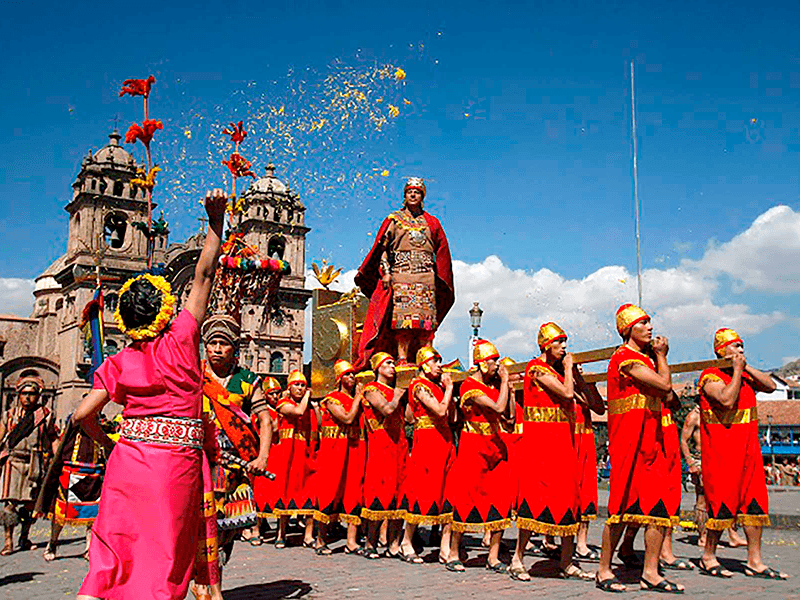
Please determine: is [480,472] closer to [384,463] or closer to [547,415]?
[547,415]

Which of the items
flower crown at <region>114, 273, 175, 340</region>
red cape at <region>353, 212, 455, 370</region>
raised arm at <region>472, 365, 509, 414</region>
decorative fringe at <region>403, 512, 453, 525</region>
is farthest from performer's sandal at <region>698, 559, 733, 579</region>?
flower crown at <region>114, 273, 175, 340</region>

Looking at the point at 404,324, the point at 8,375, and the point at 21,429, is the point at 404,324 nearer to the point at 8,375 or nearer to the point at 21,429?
the point at 21,429

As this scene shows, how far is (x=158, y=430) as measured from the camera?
395cm

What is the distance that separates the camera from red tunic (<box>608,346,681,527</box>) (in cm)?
580

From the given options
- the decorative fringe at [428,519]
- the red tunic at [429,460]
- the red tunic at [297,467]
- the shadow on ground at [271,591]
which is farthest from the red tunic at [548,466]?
the red tunic at [297,467]

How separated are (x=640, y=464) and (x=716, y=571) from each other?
1466 millimetres

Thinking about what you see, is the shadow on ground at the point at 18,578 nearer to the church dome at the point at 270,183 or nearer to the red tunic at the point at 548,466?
the red tunic at the point at 548,466

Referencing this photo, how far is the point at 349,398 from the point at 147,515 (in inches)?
216

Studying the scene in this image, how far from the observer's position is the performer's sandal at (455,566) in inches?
278

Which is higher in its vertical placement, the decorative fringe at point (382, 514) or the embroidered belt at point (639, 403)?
the embroidered belt at point (639, 403)

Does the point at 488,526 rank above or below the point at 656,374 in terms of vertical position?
below

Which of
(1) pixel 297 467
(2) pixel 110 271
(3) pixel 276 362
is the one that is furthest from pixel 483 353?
(3) pixel 276 362

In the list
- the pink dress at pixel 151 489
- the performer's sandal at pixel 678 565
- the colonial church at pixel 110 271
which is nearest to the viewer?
the pink dress at pixel 151 489

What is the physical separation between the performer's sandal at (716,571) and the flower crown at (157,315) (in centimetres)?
506
